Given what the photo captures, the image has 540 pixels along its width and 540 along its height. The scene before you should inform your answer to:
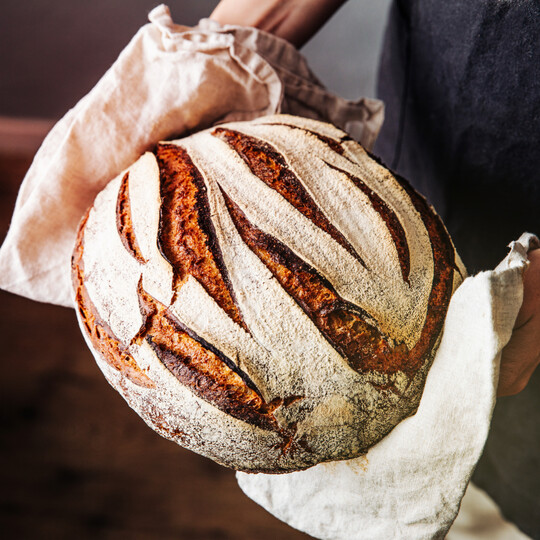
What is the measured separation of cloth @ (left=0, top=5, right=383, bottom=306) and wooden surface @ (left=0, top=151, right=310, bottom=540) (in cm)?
75

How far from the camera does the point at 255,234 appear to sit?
0.57 meters

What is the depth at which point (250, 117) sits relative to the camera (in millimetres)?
786

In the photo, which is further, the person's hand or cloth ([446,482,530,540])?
cloth ([446,482,530,540])

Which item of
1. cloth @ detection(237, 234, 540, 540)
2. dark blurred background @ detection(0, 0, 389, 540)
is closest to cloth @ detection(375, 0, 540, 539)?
cloth @ detection(237, 234, 540, 540)

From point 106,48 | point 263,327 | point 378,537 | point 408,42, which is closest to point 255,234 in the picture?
point 263,327

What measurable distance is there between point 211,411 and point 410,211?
1.03 feet

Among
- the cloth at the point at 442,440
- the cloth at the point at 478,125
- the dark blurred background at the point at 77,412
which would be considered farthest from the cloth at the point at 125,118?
the dark blurred background at the point at 77,412

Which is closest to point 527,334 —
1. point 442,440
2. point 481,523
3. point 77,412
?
point 442,440

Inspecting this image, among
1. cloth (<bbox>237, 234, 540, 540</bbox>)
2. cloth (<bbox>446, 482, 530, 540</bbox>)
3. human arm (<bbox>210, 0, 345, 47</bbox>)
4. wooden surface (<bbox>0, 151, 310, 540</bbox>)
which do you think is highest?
human arm (<bbox>210, 0, 345, 47</bbox>)

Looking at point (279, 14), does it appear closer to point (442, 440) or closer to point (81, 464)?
point (442, 440)

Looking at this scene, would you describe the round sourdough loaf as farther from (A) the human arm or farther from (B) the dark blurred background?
(B) the dark blurred background

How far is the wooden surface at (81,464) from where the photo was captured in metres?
1.43

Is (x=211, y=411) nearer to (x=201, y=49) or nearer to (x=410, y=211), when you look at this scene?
(x=410, y=211)

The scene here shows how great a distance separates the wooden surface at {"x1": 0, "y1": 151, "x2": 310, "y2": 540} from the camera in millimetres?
1427
